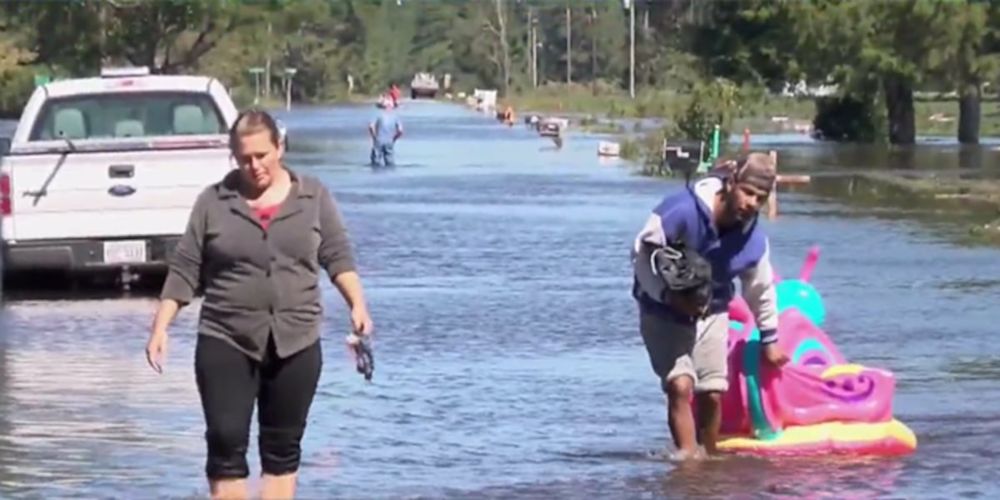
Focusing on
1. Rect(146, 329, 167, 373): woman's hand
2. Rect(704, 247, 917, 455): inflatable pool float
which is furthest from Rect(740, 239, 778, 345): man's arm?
Rect(146, 329, 167, 373): woman's hand

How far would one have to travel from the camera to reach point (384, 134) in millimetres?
37625

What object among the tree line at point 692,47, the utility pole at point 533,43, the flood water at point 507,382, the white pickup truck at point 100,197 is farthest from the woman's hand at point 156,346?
the utility pole at point 533,43

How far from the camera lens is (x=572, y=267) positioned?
19047mm

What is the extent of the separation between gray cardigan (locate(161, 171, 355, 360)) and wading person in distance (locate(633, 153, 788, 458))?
2007mm

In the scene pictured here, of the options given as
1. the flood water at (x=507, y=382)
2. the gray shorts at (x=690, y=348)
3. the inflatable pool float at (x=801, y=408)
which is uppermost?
the gray shorts at (x=690, y=348)

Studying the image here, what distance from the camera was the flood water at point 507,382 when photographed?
9.55m

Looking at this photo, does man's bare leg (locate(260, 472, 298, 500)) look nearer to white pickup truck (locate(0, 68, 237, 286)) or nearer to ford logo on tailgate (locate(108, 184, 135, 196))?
white pickup truck (locate(0, 68, 237, 286))

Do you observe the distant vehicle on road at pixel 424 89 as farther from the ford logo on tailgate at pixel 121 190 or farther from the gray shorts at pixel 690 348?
the gray shorts at pixel 690 348

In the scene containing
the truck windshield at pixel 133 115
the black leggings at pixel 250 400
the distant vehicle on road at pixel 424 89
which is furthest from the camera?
the distant vehicle on road at pixel 424 89

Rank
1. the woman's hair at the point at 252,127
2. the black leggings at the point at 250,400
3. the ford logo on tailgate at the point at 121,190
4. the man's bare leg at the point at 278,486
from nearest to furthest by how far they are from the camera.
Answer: the woman's hair at the point at 252,127 → the black leggings at the point at 250,400 → the man's bare leg at the point at 278,486 → the ford logo on tailgate at the point at 121,190

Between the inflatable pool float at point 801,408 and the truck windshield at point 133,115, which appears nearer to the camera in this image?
the inflatable pool float at point 801,408

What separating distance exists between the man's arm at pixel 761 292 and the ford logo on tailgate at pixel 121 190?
7830 mm

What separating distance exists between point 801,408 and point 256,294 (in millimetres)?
3278

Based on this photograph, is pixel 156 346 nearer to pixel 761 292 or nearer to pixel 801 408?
pixel 761 292
